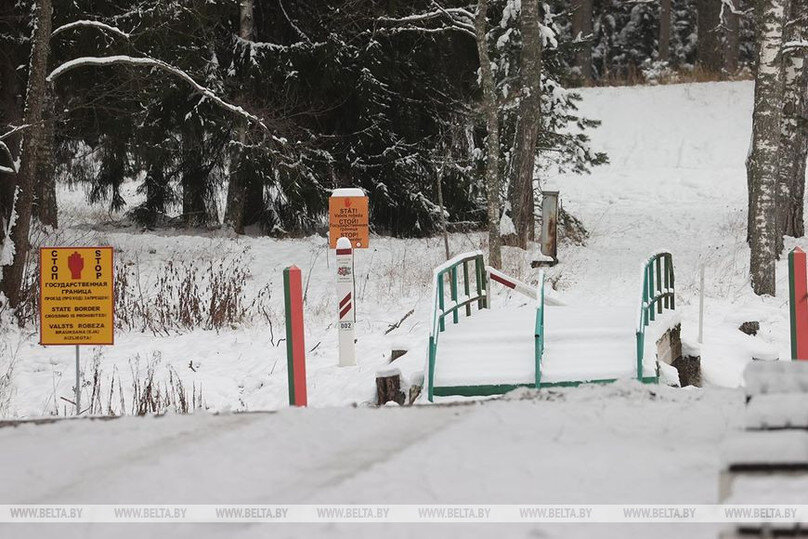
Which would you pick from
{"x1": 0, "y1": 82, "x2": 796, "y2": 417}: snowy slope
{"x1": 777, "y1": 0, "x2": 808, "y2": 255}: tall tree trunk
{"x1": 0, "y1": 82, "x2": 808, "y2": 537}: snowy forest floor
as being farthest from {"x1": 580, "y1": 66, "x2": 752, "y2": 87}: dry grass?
{"x1": 777, "y1": 0, "x2": 808, "y2": 255}: tall tree trunk

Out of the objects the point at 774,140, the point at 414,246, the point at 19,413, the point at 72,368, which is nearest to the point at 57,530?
the point at 19,413

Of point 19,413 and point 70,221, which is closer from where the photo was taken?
point 19,413

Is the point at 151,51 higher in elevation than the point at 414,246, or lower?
higher

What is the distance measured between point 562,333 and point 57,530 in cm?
649

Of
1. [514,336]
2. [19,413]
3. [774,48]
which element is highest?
[774,48]

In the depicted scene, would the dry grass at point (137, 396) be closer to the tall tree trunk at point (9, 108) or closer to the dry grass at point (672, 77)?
the tall tree trunk at point (9, 108)

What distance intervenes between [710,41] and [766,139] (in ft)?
106

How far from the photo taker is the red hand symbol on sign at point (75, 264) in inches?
338

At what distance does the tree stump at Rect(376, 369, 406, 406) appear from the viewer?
360 inches

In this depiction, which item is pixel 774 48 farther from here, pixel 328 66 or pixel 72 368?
pixel 72 368

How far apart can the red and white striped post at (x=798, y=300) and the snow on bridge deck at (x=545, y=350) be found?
1240 millimetres

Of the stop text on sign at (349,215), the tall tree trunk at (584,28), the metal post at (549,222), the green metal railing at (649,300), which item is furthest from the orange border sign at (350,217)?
the tall tree trunk at (584,28)

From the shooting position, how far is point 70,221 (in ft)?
80.4

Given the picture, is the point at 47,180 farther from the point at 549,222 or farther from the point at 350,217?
the point at 549,222
